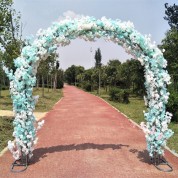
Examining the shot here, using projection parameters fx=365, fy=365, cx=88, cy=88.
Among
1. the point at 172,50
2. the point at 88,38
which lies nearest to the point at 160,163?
the point at 88,38

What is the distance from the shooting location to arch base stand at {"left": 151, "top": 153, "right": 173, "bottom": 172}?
28.4 feet

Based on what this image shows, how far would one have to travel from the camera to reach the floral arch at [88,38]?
8.79 m

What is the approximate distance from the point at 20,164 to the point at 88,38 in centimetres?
353

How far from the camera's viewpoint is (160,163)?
29.5ft

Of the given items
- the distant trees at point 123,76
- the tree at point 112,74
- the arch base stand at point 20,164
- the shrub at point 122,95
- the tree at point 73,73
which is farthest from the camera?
the tree at point 73,73

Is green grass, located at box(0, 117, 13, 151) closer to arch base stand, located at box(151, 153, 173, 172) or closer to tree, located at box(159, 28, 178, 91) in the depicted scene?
arch base stand, located at box(151, 153, 173, 172)

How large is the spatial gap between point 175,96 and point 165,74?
9856 mm

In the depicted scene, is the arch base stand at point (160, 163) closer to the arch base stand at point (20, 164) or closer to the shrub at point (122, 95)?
the arch base stand at point (20, 164)

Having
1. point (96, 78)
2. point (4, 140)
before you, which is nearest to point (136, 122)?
point (4, 140)

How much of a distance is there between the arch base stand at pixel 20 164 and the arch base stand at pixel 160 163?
3126 mm

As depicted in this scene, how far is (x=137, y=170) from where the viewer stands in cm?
845

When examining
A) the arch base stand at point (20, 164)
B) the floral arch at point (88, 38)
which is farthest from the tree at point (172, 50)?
the arch base stand at point (20, 164)

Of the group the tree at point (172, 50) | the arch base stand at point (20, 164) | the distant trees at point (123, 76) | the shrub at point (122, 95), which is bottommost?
the arch base stand at point (20, 164)

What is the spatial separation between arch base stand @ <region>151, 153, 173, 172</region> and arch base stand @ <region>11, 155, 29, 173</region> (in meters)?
3.13
